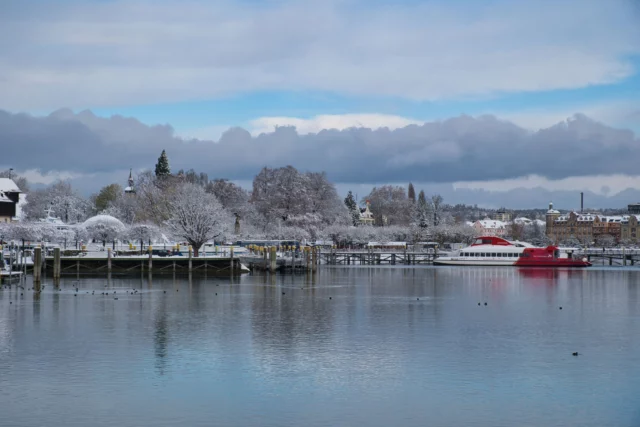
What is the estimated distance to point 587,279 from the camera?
87250mm

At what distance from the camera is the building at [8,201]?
138500 millimetres

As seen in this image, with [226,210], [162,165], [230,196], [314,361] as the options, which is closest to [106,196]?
[162,165]

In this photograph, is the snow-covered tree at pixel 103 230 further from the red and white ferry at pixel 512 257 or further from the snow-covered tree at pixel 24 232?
the red and white ferry at pixel 512 257

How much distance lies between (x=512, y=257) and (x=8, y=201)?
80.9 metres

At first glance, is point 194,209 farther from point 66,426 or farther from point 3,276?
point 66,426

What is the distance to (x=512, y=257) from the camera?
118938mm

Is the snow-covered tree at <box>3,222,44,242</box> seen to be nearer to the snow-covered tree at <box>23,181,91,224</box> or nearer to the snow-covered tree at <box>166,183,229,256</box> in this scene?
the snow-covered tree at <box>166,183,229,256</box>

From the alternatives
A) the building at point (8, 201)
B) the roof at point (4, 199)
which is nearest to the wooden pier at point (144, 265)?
the building at point (8, 201)

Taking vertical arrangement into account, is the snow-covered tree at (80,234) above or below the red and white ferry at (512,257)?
above

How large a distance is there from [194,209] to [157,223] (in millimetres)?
32192

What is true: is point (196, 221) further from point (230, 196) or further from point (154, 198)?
point (230, 196)

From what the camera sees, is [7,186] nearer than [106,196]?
Yes

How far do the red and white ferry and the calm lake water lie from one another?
6046 cm

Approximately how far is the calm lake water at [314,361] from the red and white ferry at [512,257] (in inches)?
2381
